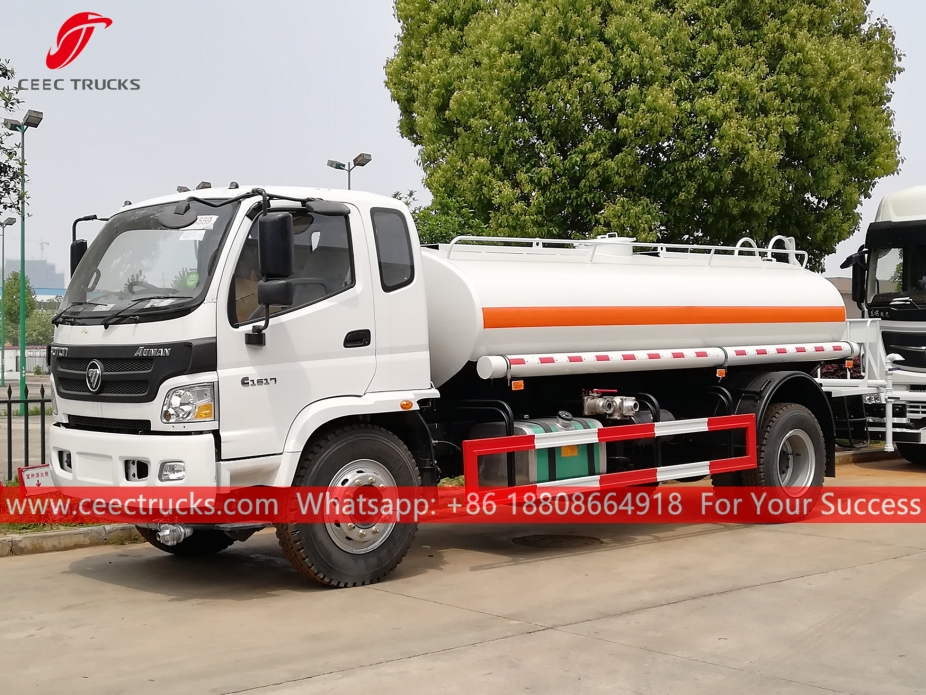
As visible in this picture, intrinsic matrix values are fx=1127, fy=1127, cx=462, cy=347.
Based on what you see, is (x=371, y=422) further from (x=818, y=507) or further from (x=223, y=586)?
(x=818, y=507)

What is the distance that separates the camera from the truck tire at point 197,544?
→ 861 centimetres

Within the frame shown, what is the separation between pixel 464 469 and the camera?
8.23 meters

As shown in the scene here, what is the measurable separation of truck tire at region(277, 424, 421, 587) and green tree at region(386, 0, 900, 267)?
11.0 metres

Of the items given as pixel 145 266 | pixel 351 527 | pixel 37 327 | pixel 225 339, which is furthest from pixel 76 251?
pixel 37 327

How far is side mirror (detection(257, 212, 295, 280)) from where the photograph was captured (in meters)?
6.75

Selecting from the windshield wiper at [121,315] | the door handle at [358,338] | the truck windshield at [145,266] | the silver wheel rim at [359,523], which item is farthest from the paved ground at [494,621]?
the truck windshield at [145,266]

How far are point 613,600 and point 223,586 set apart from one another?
265 centimetres

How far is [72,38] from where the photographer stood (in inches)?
637

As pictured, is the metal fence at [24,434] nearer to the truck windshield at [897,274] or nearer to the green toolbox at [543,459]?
the green toolbox at [543,459]

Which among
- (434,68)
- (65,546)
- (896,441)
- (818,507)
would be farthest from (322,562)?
(434,68)

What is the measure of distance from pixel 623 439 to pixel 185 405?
150 inches

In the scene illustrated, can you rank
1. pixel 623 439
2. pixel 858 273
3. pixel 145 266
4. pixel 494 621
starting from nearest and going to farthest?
pixel 494 621
pixel 145 266
pixel 623 439
pixel 858 273

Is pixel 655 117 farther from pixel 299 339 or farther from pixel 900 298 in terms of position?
pixel 299 339

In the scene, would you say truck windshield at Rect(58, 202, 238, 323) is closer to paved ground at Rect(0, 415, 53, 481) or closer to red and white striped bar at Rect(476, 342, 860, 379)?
red and white striped bar at Rect(476, 342, 860, 379)
